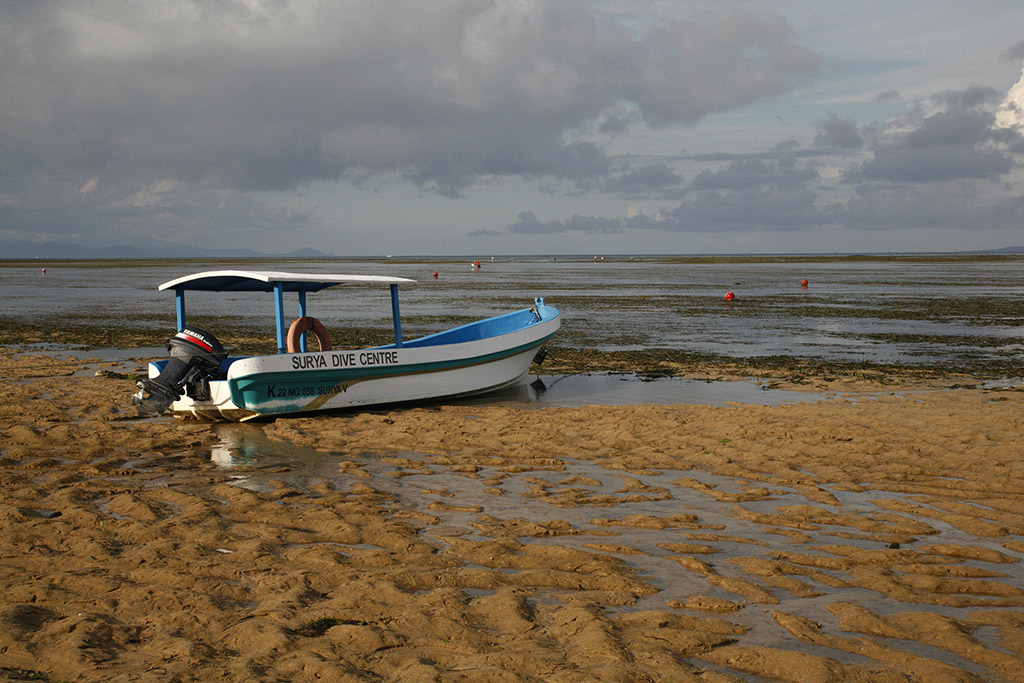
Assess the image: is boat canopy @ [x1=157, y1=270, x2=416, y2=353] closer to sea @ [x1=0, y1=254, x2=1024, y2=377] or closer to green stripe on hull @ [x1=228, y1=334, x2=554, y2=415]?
green stripe on hull @ [x1=228, y1=334, x2=554, y2=415]

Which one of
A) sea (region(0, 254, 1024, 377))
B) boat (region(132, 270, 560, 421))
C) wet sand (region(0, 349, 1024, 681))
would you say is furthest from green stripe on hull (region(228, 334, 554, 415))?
sea (region(0, 254, 1024, 377))

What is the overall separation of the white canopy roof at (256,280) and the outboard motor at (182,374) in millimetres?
1087

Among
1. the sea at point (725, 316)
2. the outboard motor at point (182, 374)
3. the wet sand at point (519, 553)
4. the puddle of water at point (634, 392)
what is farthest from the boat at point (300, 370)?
the sea at point (725, 316)

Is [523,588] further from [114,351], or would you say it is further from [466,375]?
[114,351]

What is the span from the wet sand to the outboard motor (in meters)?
0.74

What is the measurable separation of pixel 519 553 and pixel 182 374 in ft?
26.3

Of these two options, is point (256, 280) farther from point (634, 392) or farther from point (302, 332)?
point (634, 392)

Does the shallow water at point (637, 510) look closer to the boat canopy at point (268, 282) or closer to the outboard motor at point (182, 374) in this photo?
the outboard motor at point (182, 374)

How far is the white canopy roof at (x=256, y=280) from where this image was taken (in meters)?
13.4

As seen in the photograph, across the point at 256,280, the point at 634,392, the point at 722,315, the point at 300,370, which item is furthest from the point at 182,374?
the point at 722,315

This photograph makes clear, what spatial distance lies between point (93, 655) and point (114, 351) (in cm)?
1927

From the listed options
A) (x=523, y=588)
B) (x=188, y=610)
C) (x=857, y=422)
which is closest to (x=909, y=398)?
(x=857, y=422)

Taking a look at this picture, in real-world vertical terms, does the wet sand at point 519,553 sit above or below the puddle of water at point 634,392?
above

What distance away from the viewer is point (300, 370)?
43.2 ft
